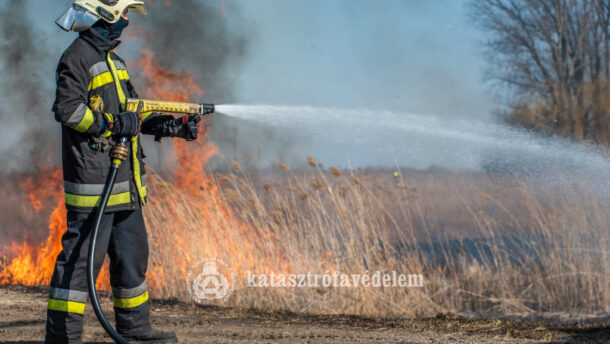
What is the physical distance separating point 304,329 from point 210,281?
1.81 meters

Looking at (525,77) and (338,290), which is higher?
(525,77)

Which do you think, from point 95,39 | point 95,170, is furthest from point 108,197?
point 95,39

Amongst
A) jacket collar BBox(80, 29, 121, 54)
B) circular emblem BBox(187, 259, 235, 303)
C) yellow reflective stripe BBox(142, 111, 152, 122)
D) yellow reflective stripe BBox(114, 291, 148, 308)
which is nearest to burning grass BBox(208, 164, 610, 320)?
circular emblem BBox(187, 259, 235, 303)

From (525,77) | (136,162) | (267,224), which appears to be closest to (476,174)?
(525,77)

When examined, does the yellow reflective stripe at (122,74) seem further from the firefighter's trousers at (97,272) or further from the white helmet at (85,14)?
the firefighter's trousers at (97,272)

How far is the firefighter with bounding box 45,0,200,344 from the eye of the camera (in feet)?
9.32

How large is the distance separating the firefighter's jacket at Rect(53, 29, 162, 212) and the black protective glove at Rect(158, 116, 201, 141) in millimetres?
288

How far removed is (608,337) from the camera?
375 centimetres

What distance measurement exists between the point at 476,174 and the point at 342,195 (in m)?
7.51

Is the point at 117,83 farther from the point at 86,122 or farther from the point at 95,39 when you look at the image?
the point at 86,122

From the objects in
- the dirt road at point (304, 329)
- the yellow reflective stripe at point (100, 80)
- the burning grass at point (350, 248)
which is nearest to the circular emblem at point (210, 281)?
the burning grass at point (350, 248)

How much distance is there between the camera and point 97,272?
2.93 metres

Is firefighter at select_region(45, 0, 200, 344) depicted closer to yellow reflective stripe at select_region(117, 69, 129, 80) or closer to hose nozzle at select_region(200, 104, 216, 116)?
yellow reflective stripe at select_region(117, 69, 129, 80)

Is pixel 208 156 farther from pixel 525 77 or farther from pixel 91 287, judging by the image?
pixel 525 77
